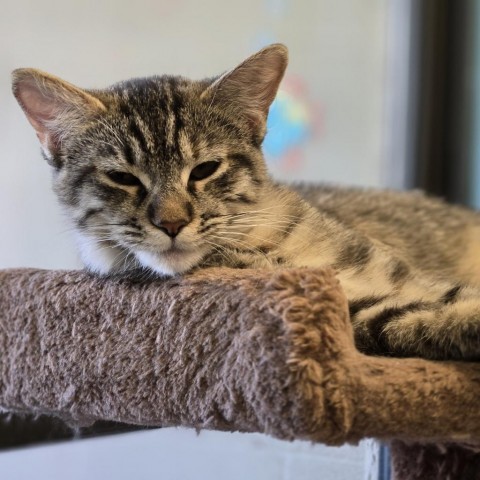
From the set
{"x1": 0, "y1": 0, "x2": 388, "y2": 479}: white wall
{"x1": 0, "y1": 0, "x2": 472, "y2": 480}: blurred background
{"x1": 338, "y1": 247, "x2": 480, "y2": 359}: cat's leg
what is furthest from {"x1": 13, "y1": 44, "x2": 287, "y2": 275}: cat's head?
{"x1": 0, "y1": 0, "x2": 472, "y2": 480}: blurred background

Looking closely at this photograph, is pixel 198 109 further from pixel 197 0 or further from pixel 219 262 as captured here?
pixel 197 0

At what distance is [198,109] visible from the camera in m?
1.27

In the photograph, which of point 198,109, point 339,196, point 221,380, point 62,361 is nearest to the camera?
point 221,380

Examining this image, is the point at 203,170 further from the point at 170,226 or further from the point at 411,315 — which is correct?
the point at 411,315

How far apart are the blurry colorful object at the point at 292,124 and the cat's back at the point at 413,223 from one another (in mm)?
484

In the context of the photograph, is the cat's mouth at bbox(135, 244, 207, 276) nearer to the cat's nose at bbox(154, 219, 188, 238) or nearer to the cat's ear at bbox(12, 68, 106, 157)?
the cat's nose at bbox(154, 219, 188, 238)

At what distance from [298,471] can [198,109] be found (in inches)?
51.4

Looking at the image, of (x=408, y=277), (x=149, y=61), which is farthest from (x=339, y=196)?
(x=149, y=61)

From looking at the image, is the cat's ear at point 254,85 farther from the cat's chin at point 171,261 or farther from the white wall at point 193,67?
the white wall at point 193,67

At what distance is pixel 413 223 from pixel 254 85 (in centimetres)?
78

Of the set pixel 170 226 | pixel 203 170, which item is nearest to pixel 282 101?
pixel 203 170

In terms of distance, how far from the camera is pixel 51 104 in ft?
4.15

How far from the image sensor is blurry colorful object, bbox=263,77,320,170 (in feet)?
8.17

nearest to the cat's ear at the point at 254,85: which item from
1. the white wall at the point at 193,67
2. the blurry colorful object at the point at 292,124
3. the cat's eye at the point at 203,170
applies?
the cat's eye at the point at 203,170
